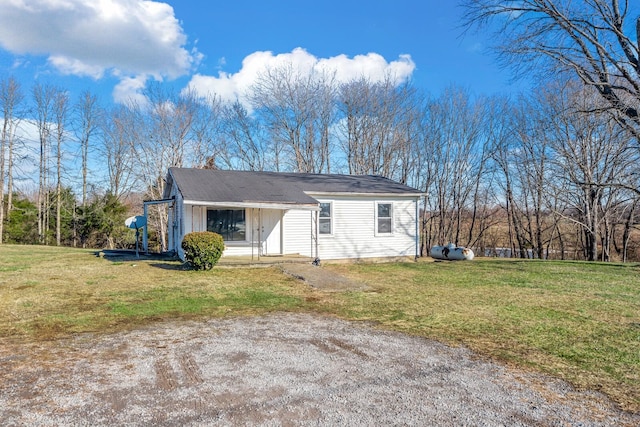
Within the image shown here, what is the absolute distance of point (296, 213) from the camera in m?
13.8

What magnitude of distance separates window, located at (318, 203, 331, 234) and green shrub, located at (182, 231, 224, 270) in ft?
14.2

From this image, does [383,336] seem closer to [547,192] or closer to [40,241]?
[547,192]

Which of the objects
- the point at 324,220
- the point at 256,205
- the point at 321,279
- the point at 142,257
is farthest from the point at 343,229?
the point at 142,257

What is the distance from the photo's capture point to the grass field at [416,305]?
4.76 m

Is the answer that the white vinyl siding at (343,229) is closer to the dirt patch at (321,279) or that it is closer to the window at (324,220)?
the window at (324,220)

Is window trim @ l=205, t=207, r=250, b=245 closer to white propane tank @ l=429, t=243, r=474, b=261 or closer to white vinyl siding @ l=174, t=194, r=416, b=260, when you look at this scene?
white vinyl siding @ l=174, t=194, r=416, b=260

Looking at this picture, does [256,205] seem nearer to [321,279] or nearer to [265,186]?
[265,186]

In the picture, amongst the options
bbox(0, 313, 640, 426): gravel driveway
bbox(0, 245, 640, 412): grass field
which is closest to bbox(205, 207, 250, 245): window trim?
bbox(0, 245, 640, 412): grass field

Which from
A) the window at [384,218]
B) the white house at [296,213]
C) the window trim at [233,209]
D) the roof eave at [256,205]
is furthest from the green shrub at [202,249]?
the window at [384,218]

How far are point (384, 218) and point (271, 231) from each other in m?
4.53

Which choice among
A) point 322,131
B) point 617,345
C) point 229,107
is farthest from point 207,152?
point 617,345

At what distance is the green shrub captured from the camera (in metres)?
10.6

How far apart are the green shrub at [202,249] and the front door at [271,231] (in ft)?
8.34

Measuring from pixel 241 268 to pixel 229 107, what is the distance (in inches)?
823
